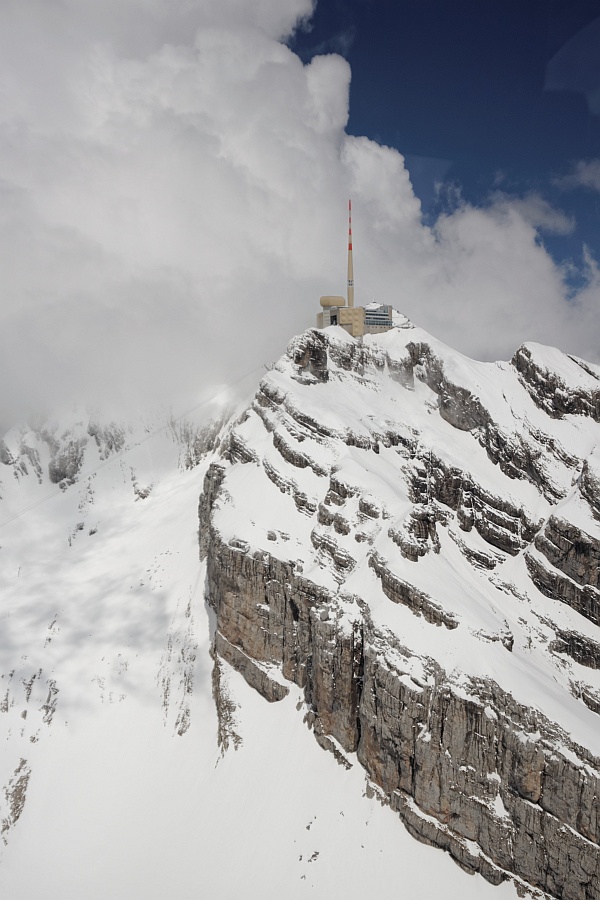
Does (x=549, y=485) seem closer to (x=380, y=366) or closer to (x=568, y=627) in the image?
(x=568, y=627)

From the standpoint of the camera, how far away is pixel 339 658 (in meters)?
62.6

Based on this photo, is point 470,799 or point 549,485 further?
point 549,485

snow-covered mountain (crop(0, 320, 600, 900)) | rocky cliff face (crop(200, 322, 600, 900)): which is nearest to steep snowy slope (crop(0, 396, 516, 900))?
snow-covered mountain (crop(0, 320, 600, 900))

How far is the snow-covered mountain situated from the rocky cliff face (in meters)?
0.30

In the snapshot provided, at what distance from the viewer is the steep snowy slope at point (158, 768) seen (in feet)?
182

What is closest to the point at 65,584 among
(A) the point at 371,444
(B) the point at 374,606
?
(A) the point at 371,444

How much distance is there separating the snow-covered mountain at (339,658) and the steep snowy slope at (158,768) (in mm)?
272

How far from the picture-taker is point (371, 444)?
91.1 meters

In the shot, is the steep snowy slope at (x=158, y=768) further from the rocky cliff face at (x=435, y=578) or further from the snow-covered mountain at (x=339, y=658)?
the rocky cliff face at (x=435, y=578)

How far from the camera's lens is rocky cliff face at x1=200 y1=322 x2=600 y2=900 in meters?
51.1

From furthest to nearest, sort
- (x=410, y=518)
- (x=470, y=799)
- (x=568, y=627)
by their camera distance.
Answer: (x=568, y=627) < (x=410, y=518) < (x=470, y=799)

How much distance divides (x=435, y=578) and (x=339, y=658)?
1443 cm

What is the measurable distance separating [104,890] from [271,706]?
25.0m

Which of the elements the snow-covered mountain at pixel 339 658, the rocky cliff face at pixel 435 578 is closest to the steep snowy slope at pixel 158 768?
the snow-covered mountain at pixel 339 658
